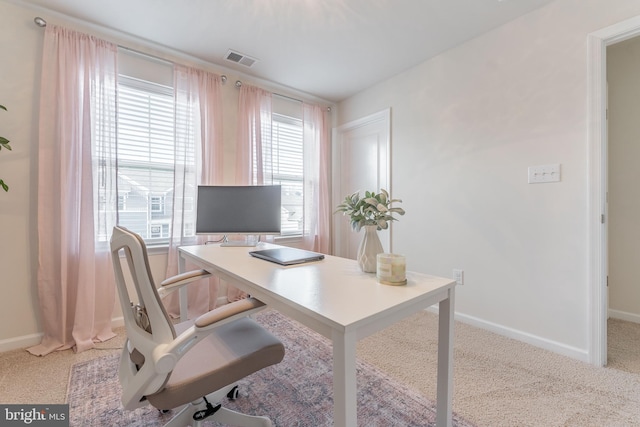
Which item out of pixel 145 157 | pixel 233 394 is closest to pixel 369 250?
pixel 233 394

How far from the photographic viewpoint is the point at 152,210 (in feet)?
7.95

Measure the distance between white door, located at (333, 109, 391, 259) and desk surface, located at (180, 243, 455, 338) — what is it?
74.3 inches

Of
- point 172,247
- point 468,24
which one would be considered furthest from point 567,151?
point 172,247

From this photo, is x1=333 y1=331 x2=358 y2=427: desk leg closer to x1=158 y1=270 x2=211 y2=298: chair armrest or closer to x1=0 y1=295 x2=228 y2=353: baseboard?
x1=158 y1=270 x2=211 y2=298: chair armrest

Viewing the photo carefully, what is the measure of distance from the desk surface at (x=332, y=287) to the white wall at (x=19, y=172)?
153cm

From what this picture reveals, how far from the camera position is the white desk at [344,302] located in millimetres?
753

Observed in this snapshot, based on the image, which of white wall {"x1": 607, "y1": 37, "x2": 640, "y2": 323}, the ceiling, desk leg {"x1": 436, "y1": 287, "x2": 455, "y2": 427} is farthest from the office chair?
white wall {"x1": 607, "y1": 37, "x2": 640, "y2": 323}

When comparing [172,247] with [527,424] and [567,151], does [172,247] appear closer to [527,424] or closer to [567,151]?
[527,424]

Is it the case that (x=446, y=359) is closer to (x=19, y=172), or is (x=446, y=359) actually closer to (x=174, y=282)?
(x=174, y=282)

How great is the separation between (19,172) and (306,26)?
234 centimetres

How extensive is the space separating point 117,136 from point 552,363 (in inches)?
141

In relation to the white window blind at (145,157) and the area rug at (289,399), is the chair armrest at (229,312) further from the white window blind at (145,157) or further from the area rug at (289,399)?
the white window blind at (145,157)

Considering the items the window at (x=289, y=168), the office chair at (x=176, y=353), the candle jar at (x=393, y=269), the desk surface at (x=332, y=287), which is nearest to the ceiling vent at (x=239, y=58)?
the window at (x=289, y=168)

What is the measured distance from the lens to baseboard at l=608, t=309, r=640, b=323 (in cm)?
235
